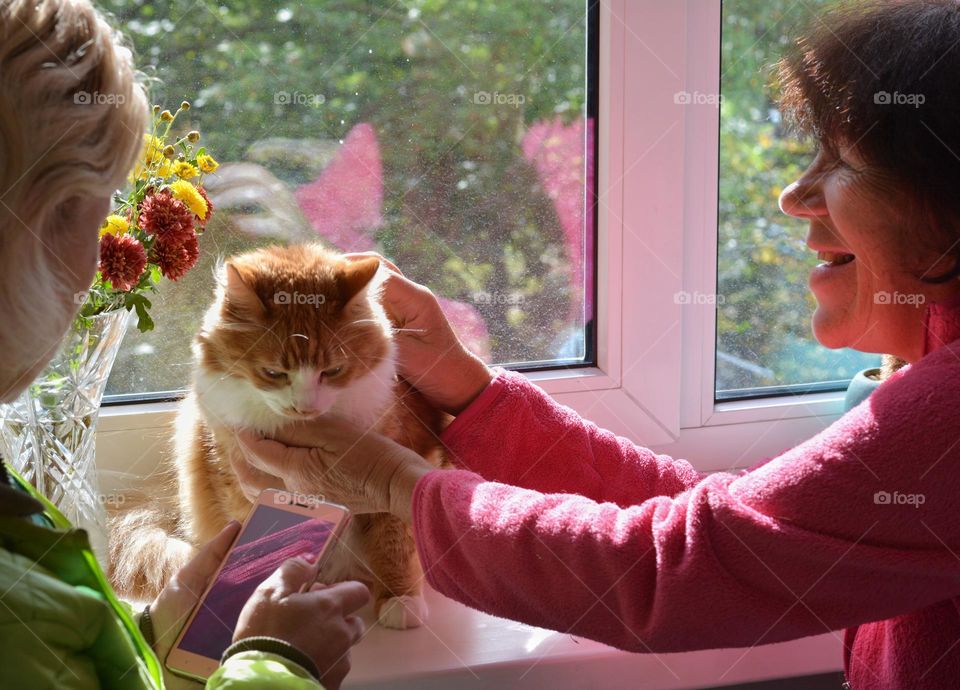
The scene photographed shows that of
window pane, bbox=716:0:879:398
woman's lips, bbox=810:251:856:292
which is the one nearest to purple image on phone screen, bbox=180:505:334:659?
woman's lips, bbox=810:251:856:292

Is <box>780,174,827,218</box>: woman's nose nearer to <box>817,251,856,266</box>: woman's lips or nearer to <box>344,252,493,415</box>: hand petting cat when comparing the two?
<box>817,251,856,266</box>: woman's lips

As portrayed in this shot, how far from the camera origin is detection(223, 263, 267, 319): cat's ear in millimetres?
1244

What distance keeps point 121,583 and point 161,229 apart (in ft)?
1.67

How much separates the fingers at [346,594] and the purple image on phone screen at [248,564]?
9cm

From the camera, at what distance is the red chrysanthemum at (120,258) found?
1085mm

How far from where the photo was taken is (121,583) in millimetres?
1304

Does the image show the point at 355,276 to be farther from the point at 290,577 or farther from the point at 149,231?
the point at 290,577

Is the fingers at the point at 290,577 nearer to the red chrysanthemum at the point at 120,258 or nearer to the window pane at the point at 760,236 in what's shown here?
the red chrysanthemum at the point at 120,258

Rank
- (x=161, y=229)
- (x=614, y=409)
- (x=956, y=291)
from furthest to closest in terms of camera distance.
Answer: (x=614, y=409)
(x=161, y=229)
(x=956, y=291)

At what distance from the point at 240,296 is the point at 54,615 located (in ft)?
2.27

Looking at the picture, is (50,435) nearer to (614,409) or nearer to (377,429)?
(377,429)

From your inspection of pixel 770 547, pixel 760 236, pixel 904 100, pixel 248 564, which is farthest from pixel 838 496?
pixel 760 236

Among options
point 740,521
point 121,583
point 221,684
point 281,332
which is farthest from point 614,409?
point 221,684

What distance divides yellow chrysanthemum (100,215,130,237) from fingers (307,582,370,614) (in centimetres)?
50
